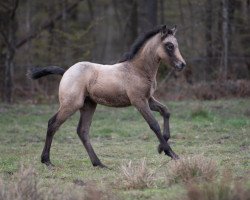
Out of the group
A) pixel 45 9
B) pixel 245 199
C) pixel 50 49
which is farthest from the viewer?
pixel 45 9

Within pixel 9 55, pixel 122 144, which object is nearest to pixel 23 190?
pixel 122 144

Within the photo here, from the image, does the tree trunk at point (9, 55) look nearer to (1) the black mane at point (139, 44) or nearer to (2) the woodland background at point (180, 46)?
(2) the woodland background at point (180, 46)

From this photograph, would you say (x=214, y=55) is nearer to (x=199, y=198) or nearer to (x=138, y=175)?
(x=138, y=175)

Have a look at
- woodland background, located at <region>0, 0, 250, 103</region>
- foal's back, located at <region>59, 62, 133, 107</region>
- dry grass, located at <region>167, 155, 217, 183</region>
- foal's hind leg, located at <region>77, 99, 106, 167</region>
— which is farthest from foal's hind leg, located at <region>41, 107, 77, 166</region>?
woodland background, located at <region>0, 0, 250, 103</region>

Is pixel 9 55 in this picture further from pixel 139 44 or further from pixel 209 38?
pixel 139 44

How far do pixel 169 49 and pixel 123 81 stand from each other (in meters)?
0.99

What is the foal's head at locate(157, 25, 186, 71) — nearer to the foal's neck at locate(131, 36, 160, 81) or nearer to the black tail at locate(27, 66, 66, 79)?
the foal's neck at locate(131, 36, 160, 81)

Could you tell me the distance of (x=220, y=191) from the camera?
276 inches

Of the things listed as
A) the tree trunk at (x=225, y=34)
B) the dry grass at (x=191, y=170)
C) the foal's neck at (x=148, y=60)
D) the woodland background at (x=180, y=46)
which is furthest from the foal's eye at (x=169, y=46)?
the tree trunk at (x=225, y=34)

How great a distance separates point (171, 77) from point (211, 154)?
12.5 meters

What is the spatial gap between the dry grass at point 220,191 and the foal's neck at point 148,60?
4349 mm

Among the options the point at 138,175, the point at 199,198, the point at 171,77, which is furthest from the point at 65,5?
the point at 199,198

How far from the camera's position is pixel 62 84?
37.0 feet

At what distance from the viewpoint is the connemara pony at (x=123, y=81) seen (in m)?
11.1
